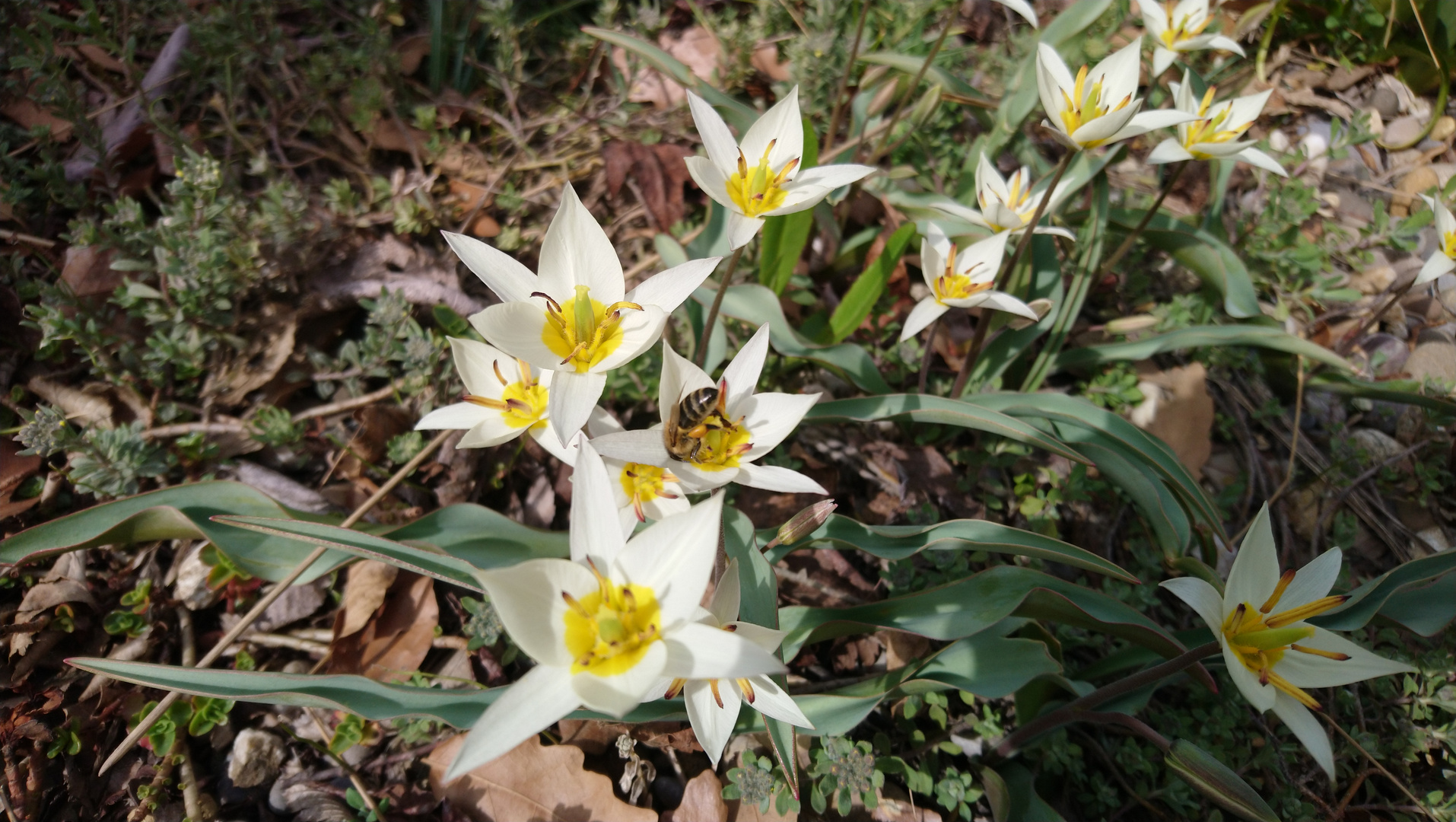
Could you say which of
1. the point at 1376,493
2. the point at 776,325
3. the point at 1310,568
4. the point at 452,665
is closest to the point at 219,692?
the point at 452,665

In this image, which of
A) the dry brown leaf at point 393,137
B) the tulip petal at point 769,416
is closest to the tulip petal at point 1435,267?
the tulip petal at point 769,416

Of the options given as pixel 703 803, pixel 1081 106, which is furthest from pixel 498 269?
pixel 1081 106

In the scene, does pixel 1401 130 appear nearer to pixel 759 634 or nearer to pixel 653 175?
pixel 653 175

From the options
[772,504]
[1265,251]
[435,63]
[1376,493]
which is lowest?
[1376,493]

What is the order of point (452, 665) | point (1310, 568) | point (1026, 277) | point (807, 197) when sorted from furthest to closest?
point (1026, 277) < point (452, 665) < point (807, 197) < point (1310, 568)

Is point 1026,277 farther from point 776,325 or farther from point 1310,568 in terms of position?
point 1310,568
